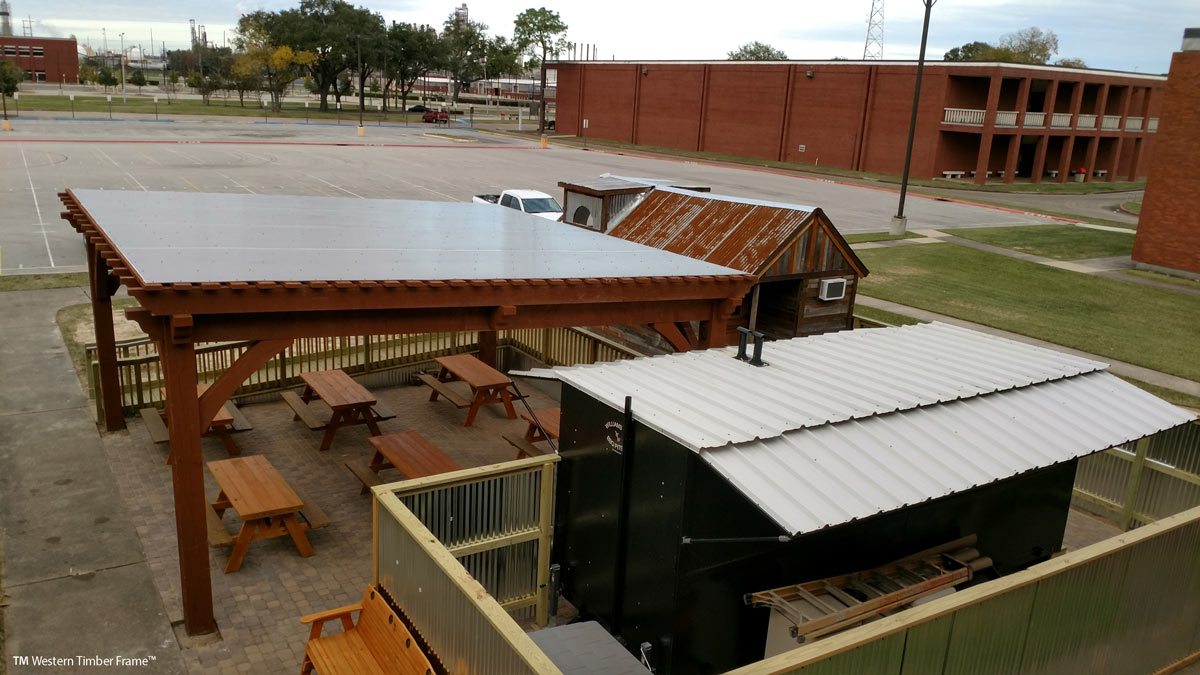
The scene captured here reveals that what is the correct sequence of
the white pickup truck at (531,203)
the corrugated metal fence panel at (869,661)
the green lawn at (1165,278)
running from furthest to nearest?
the green lawn at (1165,278) → the white pickup truck at (531,203) → the corrugated metal fence panel at (869,661)

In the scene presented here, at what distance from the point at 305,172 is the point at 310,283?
3537cm

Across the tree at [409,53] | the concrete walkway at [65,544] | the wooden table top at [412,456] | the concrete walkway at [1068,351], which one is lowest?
the concrete walkway at [65,544]

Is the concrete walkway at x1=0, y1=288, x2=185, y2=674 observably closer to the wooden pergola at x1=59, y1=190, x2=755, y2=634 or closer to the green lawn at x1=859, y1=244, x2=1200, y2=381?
the wooden pergola at x1=59, y1=190, x2=755, y2=634

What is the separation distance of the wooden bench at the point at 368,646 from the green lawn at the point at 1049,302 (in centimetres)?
1571

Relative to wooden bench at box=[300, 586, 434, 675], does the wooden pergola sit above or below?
above

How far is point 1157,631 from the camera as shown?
22.2 ft

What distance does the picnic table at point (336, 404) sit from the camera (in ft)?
37.8

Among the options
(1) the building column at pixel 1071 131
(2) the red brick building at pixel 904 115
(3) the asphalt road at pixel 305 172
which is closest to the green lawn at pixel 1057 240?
(3) the asphalt road at pixel 305 172

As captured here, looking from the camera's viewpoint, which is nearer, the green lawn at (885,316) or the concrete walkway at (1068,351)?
the concrete walkway at (1068,351)

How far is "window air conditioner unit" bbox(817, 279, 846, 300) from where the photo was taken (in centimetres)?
1365

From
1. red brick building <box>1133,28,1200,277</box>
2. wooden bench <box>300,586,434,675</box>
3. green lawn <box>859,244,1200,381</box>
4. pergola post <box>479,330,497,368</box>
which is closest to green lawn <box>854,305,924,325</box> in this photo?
green lawn <box>859,244,1200,381</box>

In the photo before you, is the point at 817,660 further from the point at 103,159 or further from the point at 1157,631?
the point at 103,159

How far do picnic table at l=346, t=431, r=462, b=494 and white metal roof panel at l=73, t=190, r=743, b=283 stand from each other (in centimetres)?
222

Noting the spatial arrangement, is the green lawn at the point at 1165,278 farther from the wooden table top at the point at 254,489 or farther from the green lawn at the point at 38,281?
the green lawn at the point at 38,281
